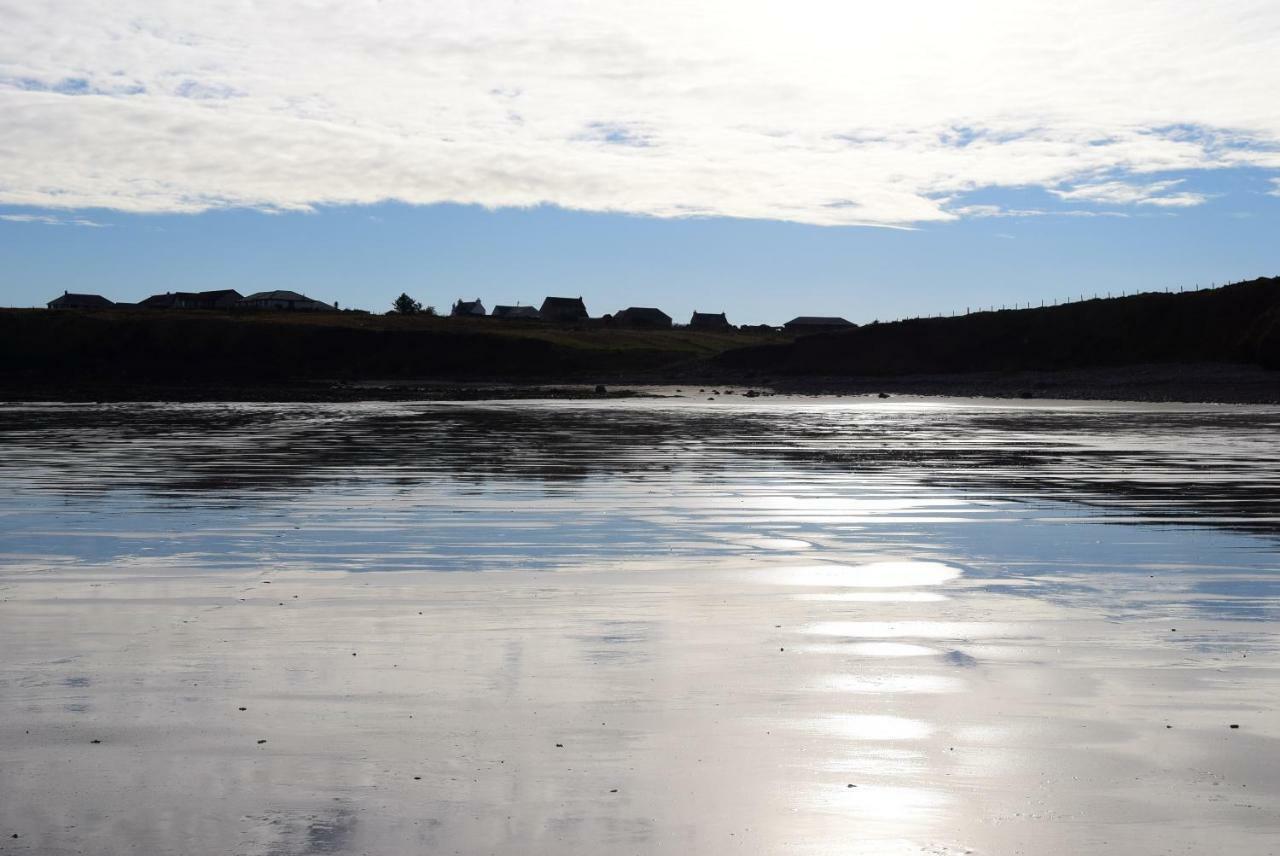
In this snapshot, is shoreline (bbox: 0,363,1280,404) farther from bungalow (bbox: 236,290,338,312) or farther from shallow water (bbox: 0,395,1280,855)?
bungalow (bbox: 236,290,338,312)

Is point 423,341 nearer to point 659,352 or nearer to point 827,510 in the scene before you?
point 659,352

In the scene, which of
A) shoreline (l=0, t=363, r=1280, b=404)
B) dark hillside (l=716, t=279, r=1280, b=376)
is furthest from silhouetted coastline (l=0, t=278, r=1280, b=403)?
shoreline (l=0, t=363, r=1280, b=404)

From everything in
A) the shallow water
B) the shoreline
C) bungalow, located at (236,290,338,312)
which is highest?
bungalow, located at (236,290,338,312)

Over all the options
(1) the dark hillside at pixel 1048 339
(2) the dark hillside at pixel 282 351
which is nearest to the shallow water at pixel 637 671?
(1) the dark hillside at pixel 1048 339

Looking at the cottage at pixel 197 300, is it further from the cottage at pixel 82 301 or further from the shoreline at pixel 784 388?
the shoreline at pixel 784 388

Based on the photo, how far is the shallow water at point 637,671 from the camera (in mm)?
6461

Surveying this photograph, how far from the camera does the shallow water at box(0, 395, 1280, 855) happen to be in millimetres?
6461

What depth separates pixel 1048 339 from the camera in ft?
381

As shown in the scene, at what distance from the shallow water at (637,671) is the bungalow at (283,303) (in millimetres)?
171467

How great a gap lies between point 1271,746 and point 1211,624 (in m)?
3.55

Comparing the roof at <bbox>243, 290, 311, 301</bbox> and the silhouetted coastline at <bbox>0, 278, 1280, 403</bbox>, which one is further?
the roof at <bbox>243, 290, 311, 301</bbox>

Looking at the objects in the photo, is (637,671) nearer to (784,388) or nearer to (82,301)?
(784,388)

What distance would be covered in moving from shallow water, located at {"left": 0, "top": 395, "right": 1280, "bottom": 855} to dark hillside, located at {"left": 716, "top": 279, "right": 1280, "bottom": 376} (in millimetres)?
88854

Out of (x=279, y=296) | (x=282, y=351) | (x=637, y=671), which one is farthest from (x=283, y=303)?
(x=637, y=671)
